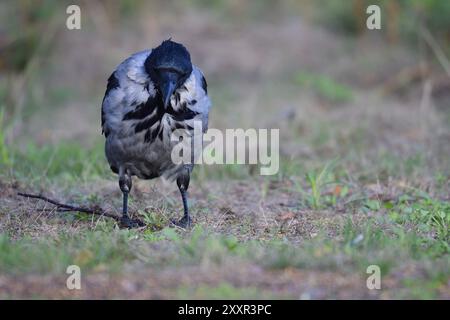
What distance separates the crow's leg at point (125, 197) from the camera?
16.8 feet

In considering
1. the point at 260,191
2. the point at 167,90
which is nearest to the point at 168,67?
the point at 167,90

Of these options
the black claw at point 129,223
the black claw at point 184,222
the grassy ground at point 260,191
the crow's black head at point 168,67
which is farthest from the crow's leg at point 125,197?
the crow's black head at point 168,67

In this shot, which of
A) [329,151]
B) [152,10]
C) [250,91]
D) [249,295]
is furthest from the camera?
[152,10]

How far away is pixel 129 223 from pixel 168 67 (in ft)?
3.70

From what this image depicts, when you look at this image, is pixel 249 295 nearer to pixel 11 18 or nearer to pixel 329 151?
pixel 329 151

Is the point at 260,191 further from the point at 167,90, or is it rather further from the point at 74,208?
the point at 167,90

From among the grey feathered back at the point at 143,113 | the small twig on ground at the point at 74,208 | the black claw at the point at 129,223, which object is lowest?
the black claw at the point at 129,223

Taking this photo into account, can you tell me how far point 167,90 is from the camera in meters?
4.75

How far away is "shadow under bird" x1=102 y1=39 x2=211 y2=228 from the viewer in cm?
483

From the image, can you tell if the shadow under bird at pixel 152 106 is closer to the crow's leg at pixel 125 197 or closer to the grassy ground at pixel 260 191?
the crow's leg at pixel 125 197

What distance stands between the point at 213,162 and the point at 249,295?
11.3 feet
